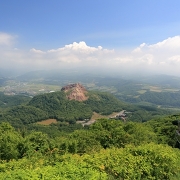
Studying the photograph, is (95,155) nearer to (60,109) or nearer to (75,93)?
(60,109)

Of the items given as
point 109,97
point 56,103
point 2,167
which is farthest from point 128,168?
point 109,97

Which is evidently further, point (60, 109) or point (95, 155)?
point (60, 109)

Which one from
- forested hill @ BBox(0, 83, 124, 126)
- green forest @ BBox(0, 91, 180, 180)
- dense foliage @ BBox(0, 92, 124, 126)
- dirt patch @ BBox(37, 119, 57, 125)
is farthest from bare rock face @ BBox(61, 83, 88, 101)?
green forest @ BBox(0, 91, 180, 180)

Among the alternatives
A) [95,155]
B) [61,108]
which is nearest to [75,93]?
[61,108]

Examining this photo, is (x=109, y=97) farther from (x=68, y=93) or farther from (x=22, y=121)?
(x=22, y=121)

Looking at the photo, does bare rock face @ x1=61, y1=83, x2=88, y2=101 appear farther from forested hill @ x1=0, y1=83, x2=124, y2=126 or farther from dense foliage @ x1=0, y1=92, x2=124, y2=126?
dense foliage @ x1=0, y1=92, x2=124, y2=126

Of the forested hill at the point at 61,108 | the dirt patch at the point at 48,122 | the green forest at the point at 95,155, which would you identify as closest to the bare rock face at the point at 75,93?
the forested hill at the point at 61,108

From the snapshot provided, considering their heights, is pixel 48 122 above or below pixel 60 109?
below

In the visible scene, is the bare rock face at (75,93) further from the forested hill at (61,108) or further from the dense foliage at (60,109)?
the dense foliage at (60,109)

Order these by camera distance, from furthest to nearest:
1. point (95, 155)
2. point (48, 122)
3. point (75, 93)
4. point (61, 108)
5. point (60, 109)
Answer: point (75, 93)
point (61, 108)
point (60, 109)
point (48, 122)
point (95, 155)
